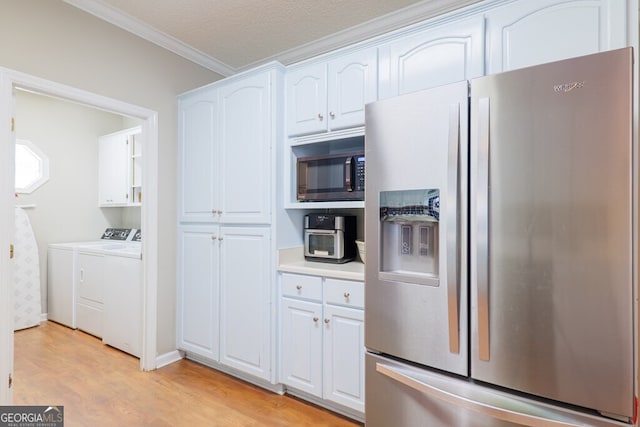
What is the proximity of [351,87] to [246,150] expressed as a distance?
Result: 2.84ft

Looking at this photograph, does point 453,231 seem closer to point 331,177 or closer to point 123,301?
point 331,177

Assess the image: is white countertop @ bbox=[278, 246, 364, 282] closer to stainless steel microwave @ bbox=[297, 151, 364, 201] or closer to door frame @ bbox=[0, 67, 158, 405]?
stainless steel microwave @ bbox=[297, 151, 364, 201]

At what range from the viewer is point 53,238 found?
13.0 ft

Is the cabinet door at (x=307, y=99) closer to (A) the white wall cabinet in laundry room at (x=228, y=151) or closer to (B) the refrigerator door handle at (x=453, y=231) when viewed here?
(A) the white wall cabinet in laundry room at (x=228, y=151)

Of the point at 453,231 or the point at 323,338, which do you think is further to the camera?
the point at 323,338

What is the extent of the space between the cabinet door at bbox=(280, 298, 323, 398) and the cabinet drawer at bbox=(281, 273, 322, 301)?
1.7 inches

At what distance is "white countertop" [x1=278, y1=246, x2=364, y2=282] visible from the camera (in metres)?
1.90

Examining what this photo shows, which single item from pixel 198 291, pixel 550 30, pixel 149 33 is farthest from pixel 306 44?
pixel 198 291

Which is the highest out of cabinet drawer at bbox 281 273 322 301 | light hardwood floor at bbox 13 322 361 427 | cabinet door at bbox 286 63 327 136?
cabinet door at bbox 286 63 327 136

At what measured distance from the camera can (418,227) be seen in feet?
4.50

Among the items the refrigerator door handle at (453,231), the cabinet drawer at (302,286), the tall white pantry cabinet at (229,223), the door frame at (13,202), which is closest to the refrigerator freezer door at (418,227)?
the refrigerator door handle at (453,231)

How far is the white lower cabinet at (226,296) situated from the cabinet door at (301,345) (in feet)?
Result: 0.39

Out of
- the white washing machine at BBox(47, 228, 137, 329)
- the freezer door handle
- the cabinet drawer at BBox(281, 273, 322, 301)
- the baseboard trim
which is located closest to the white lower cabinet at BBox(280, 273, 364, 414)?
the cabinet drawer at BBox(281, 273, 322, 301)

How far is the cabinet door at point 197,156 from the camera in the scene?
2.61 meters
